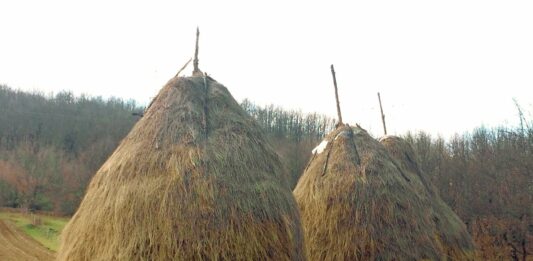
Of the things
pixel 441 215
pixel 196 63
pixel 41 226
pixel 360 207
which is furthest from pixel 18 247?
pixel 196 63

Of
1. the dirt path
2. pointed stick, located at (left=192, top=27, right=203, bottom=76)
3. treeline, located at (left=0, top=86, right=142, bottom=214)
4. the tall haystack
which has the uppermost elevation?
treeline, located at (left=0, top=86, right=142, bottom=214)

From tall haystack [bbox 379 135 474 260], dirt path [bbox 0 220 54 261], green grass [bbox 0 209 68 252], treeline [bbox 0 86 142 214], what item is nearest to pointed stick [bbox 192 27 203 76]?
tall haystack [bbox 379 135 474 260]

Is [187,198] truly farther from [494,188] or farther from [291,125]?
[291,125]

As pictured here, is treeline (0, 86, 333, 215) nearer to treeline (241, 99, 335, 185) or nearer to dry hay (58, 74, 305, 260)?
treeline (241, 99, 335, 185)

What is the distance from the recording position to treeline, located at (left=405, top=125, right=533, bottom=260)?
2306 centimetres

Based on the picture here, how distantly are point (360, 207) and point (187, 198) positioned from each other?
458 centimetres

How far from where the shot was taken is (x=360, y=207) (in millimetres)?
9242

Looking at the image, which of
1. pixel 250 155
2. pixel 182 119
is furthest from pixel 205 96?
Answer: pixel 250 155

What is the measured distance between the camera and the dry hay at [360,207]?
8.98m

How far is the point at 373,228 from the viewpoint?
9.04 metres

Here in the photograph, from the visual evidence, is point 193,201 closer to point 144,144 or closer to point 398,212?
point 144,144

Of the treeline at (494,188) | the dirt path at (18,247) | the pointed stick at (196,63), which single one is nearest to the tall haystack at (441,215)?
the pointed stick at (196,63)

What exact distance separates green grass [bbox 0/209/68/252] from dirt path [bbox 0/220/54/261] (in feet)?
1.78

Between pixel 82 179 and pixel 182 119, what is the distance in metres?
37.2
